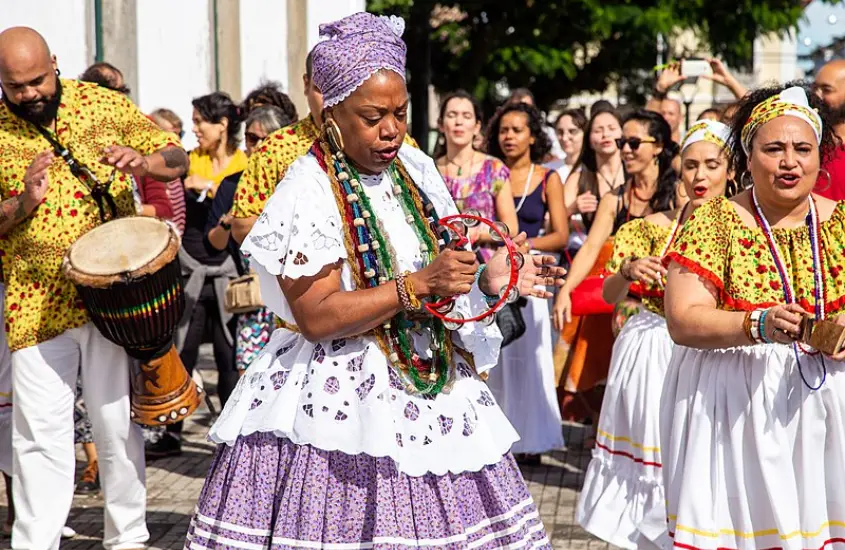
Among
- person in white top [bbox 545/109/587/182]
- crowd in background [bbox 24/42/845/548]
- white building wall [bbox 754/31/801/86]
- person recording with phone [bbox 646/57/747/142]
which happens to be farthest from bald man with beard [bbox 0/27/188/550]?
white building wall [bbox 754/31/801/86]

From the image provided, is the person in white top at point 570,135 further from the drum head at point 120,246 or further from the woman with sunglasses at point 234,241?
the drum head at point 120,246

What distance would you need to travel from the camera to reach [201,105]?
30.1ft

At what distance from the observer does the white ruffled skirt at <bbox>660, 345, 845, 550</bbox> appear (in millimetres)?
4520

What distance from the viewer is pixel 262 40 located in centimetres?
1527

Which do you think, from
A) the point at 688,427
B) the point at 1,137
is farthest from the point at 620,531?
the point at 1,137

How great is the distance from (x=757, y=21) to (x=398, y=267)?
23.6 metres

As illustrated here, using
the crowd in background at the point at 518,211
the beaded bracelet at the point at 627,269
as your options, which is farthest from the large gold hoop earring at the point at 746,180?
the crowd in background at the point at 518,211

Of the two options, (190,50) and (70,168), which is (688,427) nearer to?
(70,168)

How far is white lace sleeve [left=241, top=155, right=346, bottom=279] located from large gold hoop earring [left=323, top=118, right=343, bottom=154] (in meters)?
0.08

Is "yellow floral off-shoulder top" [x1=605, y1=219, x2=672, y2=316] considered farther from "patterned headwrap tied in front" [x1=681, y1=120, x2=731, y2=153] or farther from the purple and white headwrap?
the purple and white headwrap

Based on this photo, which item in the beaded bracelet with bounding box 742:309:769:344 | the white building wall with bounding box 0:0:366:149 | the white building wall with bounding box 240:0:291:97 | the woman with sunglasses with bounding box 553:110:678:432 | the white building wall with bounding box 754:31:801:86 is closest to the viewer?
the beaded bracelet with bounding box 742:309:769:344

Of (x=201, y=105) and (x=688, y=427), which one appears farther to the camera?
(x=201, y=105)

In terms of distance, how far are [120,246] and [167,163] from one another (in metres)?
0.44

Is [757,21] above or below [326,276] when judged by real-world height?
above
